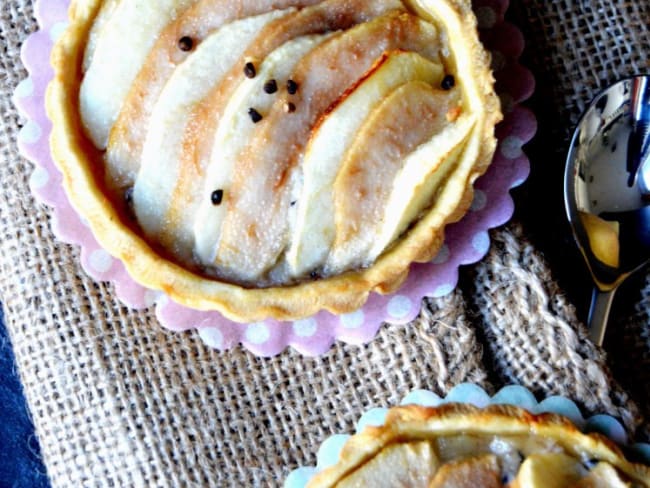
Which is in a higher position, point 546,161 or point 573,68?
point 573,68

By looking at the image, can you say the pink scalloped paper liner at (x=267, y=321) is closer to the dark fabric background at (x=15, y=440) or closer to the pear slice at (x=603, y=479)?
the pear slice at (x=603, y=479)

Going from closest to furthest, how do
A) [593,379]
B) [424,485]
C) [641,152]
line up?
[424,485] < [593,379] < [641,152]

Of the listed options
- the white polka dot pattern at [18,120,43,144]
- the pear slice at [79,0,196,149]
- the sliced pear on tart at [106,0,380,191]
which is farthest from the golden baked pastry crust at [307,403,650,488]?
the white polka dot pattern at [18,120,43,144]

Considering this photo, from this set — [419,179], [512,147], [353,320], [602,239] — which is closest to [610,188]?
[602,239]

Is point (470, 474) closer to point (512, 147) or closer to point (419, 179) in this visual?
point (419, 179)

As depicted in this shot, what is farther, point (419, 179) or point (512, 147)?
point (512, 147)

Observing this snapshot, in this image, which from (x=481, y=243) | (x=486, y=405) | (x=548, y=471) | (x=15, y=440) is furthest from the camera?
(x=15, y=440)

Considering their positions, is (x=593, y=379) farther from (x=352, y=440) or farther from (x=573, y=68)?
(x=573, y=68)

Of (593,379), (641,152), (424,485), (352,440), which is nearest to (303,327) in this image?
(352,440)

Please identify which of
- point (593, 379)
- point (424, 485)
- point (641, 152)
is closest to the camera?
point (424, 485)
